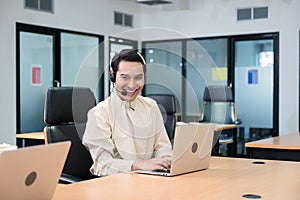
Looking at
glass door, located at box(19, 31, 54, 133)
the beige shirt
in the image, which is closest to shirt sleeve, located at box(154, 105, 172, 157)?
the beige shirt

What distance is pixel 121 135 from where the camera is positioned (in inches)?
94.3

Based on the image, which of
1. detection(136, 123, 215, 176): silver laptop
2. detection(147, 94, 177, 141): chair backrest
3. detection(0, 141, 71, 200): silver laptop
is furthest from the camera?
detection(147, 94, 177, 141): chair backrest

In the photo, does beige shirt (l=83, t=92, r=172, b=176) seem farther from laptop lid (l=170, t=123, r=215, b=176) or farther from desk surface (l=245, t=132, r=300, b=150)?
desk surface (l=245, t=132, r=300, b=150)

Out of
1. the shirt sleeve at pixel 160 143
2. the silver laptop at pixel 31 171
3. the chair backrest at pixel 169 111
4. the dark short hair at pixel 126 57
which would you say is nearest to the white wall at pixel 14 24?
the chair backrest at pixel 169 111

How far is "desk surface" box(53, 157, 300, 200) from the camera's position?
5.53ft

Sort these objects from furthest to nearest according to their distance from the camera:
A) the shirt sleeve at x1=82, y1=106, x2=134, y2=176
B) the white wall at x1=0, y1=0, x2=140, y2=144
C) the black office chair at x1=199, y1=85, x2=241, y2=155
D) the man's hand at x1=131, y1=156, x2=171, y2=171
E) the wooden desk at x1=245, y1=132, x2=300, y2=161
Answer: the black office chair at x1=199, y1=85, x2=241, y2=155 < the white wall at x1=0, y1=0, x2=140, y2=144 < the wooden desk at x1=245, y1=132, x2=300, y2=161 < the shirt sleeve at x1=82, y1=106, x2=134, y2=176 < the man's hand at x1=131, y1=156, x2=171, y2=171

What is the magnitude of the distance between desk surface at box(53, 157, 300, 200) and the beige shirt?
0.26 metres

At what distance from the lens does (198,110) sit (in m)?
6.76

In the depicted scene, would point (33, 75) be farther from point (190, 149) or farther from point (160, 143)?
point (190, 149)

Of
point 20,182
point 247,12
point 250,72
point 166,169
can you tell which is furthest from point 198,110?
point 20,182

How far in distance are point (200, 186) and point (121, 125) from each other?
0.69 metres

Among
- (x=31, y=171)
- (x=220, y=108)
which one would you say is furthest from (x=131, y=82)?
(x=220, y=108)

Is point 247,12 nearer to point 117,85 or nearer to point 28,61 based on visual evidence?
point 28,61

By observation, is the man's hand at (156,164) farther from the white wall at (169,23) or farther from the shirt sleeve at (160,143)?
the white wall at (169,23)
